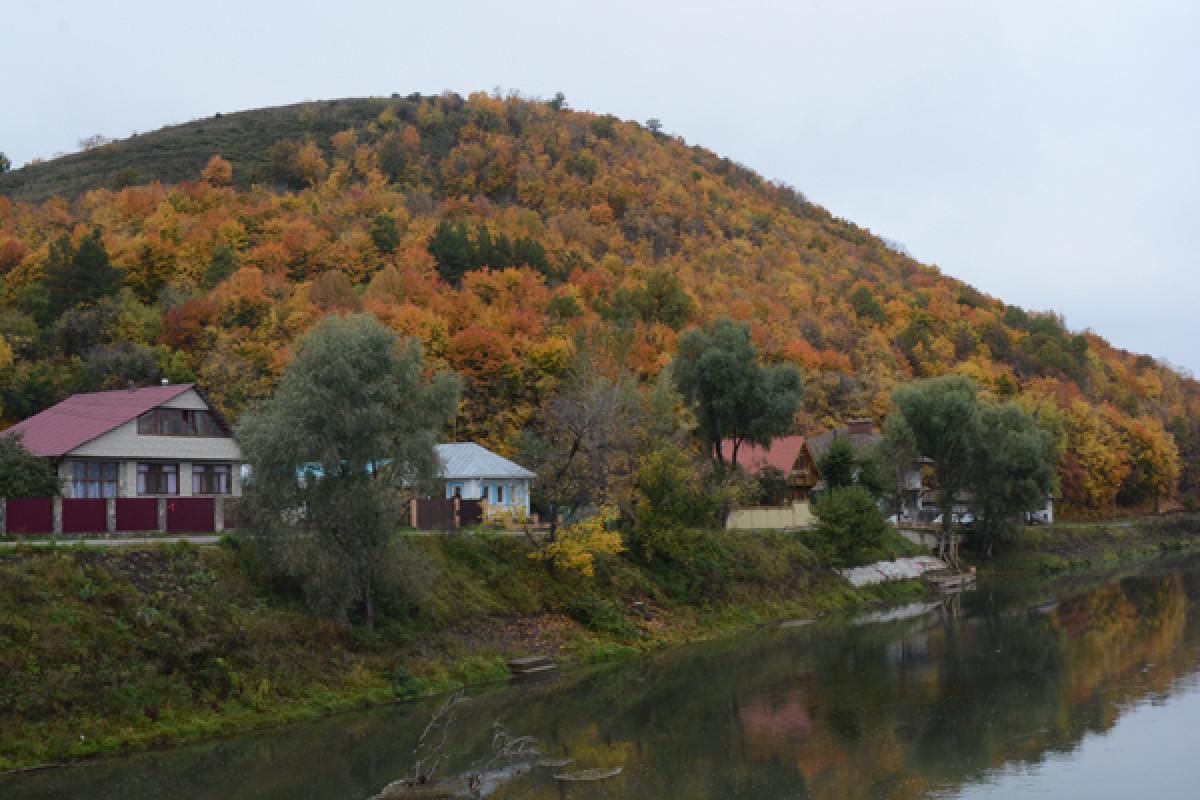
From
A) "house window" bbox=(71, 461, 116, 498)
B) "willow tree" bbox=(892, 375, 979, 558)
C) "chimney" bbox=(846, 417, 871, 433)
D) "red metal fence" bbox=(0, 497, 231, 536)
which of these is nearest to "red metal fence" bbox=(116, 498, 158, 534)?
"red metal fence" bbox=(0, 497, 231, 536)

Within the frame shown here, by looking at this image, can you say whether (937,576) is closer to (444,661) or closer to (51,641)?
(444,661)

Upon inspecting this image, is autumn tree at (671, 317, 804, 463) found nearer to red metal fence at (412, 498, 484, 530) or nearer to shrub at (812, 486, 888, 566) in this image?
shrub at (812, 486, 888, 566)

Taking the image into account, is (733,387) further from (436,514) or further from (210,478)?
(210,478)

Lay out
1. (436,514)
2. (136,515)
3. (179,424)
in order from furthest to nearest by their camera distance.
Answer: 1. (436,514)
2. (179,424)
3. (136,515)

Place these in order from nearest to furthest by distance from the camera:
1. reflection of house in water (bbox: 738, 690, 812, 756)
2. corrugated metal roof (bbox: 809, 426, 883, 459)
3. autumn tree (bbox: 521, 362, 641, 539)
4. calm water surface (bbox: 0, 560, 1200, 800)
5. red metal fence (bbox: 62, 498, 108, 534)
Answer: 1. calm water surface (bbox: 0, 560, 1200, 800)
2. reflection of house in water (bbox: 738, 690, 812, 756)
3. red metal fence (bbox: 62, 498, 108, 534)
4. autumn tree (bbox: 521, 362, 641, 539)
5. corrugated metal roof (bbox: 809, 426, 883, 459)

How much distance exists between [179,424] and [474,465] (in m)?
17.9

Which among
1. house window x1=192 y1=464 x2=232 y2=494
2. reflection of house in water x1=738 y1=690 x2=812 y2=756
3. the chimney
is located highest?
the chimney

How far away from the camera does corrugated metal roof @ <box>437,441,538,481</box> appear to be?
190 feet

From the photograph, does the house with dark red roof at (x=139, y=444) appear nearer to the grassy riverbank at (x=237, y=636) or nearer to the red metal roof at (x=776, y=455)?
the grassy riverbank at (x=237, y=636)

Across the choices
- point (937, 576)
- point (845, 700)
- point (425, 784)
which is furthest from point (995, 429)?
point (425, 784)

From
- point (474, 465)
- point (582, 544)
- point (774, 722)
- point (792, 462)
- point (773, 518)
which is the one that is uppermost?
point (474, 465)

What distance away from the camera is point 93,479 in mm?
41719

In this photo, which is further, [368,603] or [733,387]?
[733,387]

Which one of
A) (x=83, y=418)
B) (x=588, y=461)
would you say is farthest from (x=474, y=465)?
(x=83, y=418)
